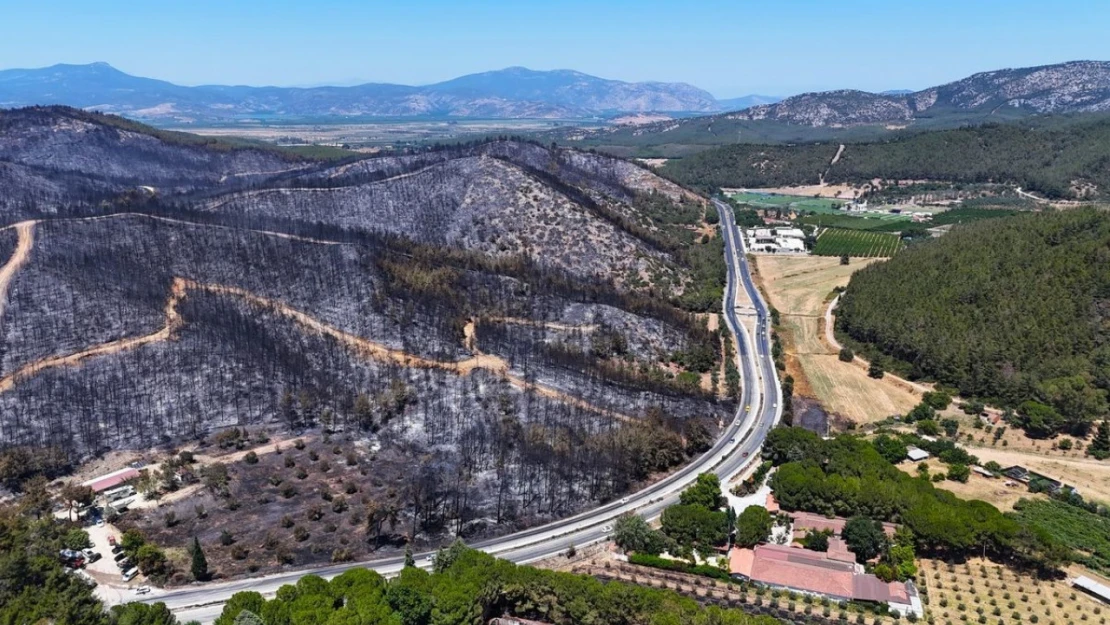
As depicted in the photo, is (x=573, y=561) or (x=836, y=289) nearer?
(x=573, y=561)

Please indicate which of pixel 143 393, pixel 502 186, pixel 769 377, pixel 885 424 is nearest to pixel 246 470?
pixel 143 393

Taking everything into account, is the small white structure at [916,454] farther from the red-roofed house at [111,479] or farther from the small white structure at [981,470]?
the red-roofed house at [111,479]

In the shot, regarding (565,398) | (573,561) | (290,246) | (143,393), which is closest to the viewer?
(573,561)

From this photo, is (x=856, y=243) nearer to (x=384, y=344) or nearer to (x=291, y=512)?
(x=384, y=344)

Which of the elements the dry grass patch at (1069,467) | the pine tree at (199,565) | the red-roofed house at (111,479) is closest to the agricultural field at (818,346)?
the dry grass patch at (1069,467)

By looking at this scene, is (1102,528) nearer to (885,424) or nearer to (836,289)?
(885,424)

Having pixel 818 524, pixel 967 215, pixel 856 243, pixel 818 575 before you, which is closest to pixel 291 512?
pixel 818 575
